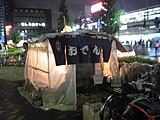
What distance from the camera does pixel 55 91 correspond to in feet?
26.8

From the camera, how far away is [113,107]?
5496 mm

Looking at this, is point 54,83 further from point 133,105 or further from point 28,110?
point 133,105

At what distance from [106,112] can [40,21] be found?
365ft

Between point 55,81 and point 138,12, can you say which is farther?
point 138,12

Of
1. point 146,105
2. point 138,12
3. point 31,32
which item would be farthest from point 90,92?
point 31,32

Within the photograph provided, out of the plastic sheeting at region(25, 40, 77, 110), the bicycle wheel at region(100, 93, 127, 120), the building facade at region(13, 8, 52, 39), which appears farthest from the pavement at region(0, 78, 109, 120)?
the building facade at region(13, 8, 52, 39)

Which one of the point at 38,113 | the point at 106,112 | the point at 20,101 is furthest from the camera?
the point at 20,101

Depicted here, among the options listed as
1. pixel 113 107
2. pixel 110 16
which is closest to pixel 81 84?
pixel 113 107

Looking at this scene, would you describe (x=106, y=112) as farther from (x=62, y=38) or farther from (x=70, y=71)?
(x=62, y=38)

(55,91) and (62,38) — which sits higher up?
(62,38)

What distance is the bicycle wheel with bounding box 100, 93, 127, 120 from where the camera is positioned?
5.20 m

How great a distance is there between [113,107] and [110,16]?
1973cm

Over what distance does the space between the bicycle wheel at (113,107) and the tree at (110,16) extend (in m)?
19.1

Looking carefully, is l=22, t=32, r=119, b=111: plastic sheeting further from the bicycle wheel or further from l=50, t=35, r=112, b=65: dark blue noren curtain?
the bicycle wheel
